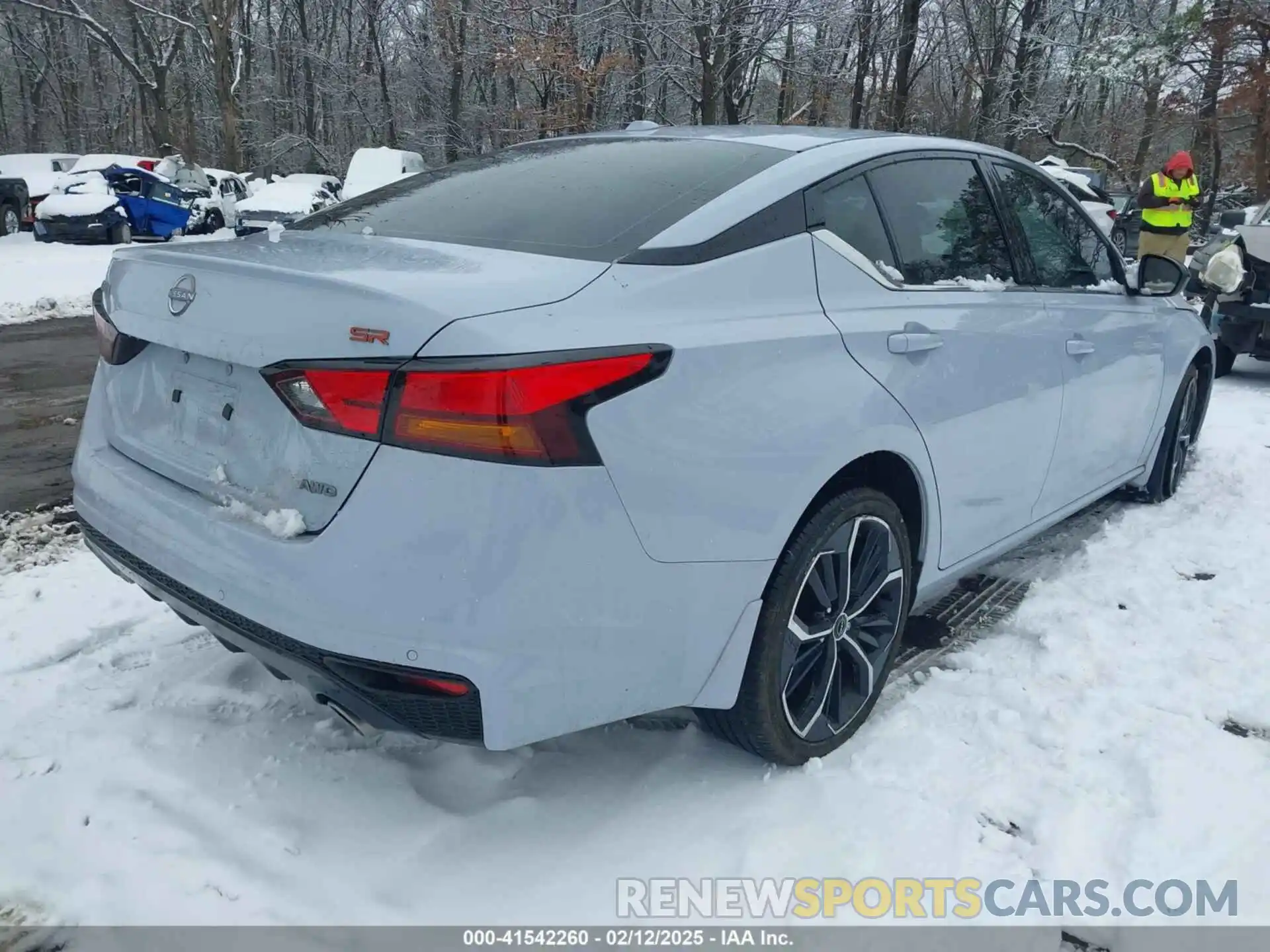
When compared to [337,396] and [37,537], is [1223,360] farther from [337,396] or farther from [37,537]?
[37,537]

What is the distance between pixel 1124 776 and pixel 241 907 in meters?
2.18

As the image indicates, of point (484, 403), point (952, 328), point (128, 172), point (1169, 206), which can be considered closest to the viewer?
point (484, 403)

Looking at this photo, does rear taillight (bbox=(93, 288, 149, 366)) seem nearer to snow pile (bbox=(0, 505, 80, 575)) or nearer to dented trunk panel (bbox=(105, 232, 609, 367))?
dented trunk panel (bbox=(105, 232, 609, 367))

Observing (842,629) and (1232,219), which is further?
(1232,219)

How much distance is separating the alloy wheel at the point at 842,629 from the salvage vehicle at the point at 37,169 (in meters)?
24.3

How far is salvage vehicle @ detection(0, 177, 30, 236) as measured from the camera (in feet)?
65.5

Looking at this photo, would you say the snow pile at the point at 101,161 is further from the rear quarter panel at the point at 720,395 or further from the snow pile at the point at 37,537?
the rear quarter panel at the point at 720,395

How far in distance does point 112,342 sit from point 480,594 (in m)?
1.41

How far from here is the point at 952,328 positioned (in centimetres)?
288

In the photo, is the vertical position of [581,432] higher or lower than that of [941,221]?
lower

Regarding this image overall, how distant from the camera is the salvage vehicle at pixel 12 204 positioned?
20.0 m

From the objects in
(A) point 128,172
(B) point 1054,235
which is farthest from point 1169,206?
(A) point 128,172

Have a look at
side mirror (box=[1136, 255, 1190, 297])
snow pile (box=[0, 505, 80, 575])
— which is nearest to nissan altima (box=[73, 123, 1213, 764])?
side mirror (box=[1136, 255, 1190, 297])

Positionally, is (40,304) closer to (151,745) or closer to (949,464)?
(151,745)
